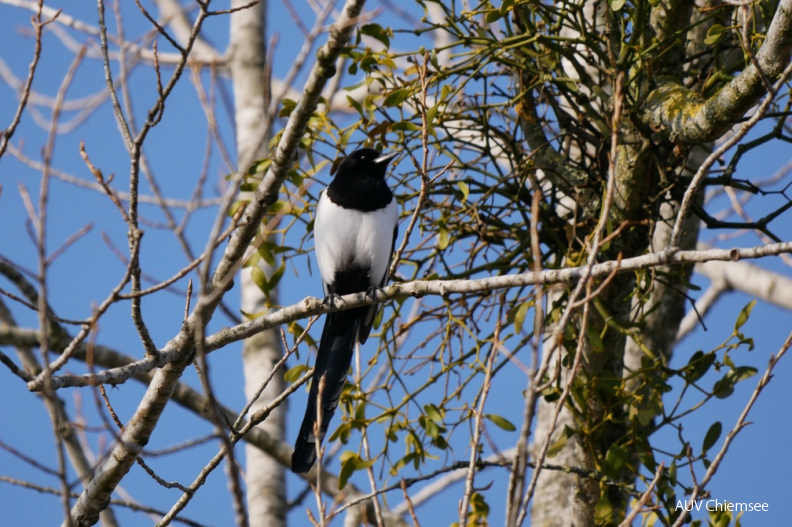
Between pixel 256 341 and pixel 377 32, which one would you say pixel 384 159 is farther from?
pixel 256 341

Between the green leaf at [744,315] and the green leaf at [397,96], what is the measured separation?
0.99 m

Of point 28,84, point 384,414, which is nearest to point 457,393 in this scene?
point 384,414

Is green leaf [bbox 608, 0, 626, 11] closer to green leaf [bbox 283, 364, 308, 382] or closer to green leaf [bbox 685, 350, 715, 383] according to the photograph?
green leaf [bbox 685, 350, 715, 383]

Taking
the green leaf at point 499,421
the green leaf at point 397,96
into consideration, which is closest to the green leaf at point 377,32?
the green leaf at point 397,96

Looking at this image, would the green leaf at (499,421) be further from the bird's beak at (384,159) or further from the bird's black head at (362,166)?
the bird's black head at (362,166)

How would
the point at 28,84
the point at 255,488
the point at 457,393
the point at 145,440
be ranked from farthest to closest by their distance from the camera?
the point at 255,488, the point at 457,393, the point at 145,440, the point at 28,84

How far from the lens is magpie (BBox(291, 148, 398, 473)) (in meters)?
2.90

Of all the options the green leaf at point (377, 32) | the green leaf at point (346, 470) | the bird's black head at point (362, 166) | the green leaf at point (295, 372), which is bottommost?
the green leaf at point (346, 470)

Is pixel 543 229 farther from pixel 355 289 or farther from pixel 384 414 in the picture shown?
pixel 355 289

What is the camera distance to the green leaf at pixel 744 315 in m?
2.28

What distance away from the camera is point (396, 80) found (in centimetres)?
261

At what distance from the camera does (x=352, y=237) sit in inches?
121

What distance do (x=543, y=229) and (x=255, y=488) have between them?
1799mm

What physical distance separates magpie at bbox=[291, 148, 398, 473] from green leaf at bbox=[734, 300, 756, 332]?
1052mm
